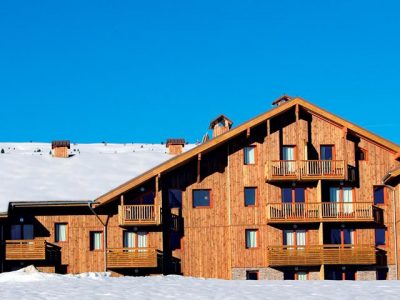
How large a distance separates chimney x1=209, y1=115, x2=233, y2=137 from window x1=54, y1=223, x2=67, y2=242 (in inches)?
501

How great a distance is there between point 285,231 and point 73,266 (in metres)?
11.6

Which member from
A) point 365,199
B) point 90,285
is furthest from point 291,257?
point 90,285

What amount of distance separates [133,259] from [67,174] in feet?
22.5

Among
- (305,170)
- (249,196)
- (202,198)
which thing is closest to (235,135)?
(249,196)

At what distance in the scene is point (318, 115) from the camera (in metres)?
49.2

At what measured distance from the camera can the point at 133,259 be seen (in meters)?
46.0

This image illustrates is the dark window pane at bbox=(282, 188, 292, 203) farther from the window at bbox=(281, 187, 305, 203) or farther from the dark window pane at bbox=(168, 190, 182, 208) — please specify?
the dark window pane at bbox=(168, 190, 182, 208)

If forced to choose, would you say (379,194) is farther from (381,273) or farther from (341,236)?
(381,273)

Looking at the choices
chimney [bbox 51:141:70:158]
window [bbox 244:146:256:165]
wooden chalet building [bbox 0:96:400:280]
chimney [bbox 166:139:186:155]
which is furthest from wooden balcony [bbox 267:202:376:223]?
chimney [bbox 51:141:70:158]

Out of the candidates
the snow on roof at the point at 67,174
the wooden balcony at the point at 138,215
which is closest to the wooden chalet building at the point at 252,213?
the wooden balcony at the point at 138,215

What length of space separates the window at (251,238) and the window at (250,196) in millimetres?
1479

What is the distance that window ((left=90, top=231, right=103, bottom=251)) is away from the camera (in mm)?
47062

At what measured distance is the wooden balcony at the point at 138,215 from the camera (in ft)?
151

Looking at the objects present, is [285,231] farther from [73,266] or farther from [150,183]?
[73,266]
